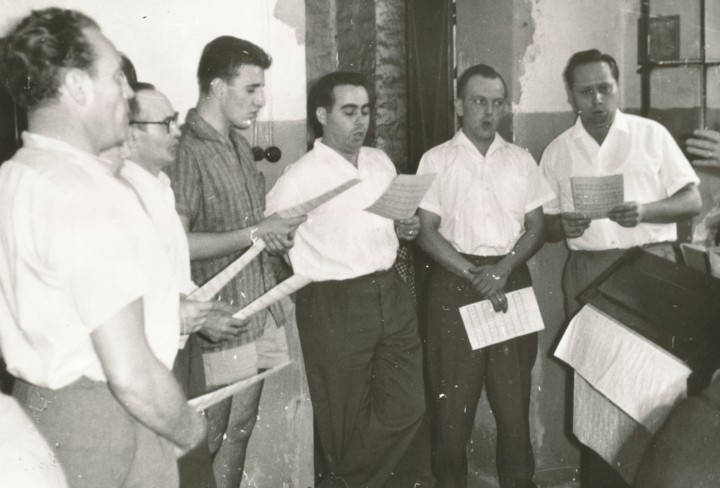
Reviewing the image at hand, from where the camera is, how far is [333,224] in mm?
3107

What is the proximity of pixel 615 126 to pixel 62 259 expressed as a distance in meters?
2.77

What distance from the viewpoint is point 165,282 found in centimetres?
155

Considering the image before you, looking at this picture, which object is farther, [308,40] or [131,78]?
[308,40]

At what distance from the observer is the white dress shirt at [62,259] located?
4.39ft

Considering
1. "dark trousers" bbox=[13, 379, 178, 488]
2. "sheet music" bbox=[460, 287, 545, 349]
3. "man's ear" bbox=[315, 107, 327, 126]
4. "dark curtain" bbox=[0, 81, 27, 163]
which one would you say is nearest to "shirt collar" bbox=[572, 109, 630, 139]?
"sheet music" bbox=[460, 287, 545, 349]

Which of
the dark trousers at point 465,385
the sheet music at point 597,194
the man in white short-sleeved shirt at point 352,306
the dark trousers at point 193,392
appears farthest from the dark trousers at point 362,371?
the sheet music at point 597,194

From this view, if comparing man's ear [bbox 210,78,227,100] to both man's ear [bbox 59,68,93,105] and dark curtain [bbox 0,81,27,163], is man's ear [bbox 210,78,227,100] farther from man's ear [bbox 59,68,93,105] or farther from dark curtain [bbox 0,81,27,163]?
man's ear [bbox 59,68,93,105]

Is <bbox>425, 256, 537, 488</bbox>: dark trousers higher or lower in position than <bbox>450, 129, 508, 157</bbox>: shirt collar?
lower

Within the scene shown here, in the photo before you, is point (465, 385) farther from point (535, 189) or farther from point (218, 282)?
point (218, 282)

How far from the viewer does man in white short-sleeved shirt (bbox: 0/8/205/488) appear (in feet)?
4.42

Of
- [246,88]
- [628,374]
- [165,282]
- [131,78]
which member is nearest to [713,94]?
[628,374]

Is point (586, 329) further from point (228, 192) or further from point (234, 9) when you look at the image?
point (234, 9)

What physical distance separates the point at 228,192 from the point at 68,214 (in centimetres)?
142

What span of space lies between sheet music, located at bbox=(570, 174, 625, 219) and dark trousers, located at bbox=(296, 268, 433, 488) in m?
0.85
